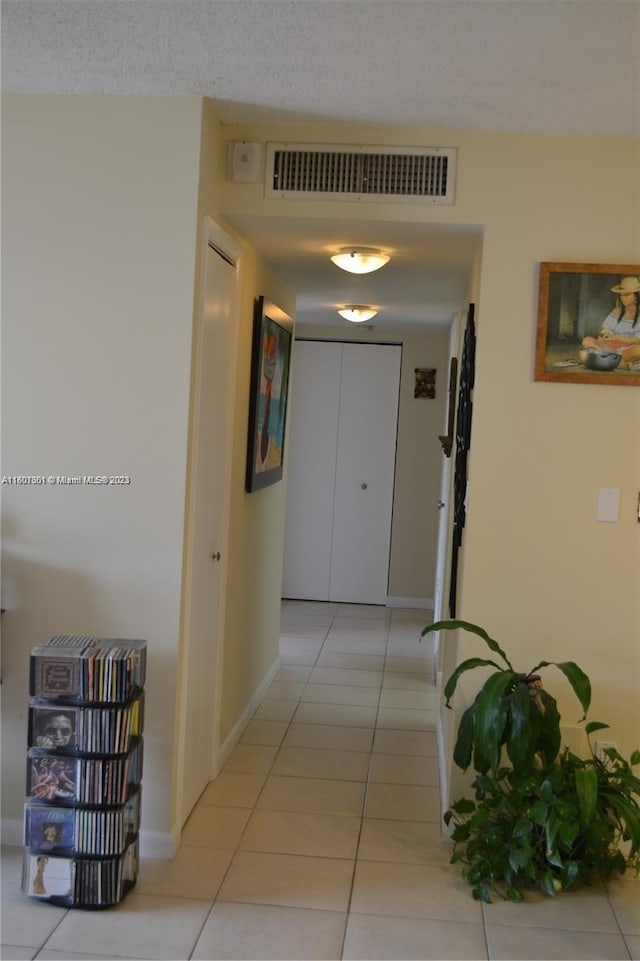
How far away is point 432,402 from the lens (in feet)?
24.6

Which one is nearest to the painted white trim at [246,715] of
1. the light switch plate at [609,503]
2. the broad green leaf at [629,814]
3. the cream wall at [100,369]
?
the cream wall at [100,369]

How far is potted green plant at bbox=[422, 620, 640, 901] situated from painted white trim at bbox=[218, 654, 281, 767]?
1291 mm

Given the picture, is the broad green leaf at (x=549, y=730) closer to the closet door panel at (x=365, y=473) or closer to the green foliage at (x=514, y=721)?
the green foliage at (x=514, y=721)

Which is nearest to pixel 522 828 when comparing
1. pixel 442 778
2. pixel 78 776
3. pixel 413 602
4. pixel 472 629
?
pixel 472 629

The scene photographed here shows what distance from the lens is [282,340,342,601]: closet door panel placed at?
297 inches

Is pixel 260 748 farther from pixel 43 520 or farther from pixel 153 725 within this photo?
pixel 43 520

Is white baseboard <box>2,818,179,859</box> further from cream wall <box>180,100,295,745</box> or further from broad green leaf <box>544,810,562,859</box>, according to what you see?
broad green leaf <box>544,810,562,859</box>

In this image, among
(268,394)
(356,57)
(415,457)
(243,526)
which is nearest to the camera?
(356,57)

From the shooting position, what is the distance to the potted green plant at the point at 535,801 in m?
2.90

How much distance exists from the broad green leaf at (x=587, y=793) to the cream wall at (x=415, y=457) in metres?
4.60

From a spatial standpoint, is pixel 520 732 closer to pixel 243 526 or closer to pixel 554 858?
pixel 554 858

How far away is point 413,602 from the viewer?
300 inches

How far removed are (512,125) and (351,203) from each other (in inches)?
23.4

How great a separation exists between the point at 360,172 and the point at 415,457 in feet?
14.3
